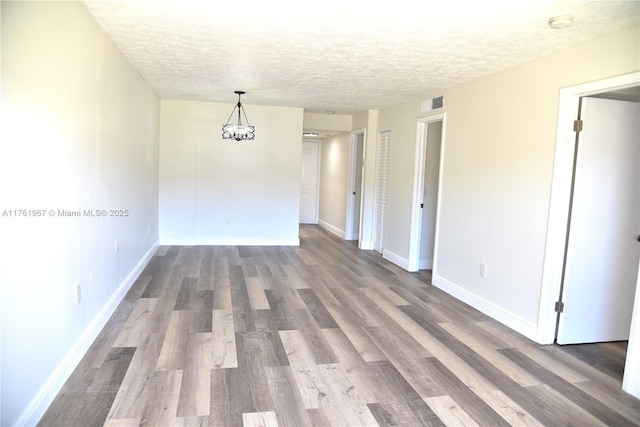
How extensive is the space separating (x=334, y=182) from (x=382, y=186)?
2404 millimetres

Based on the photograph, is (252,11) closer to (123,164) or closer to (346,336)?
(123,164)

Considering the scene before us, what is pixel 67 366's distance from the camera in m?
2.43

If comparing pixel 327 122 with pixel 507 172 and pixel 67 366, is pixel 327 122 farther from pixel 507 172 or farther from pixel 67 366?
pixel 67 366

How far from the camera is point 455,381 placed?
2.61 meters

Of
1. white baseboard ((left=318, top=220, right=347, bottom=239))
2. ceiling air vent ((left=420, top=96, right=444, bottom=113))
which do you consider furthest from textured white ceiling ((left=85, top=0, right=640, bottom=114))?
white baseboard ((left=318, top=220, right=347, bottom=239))

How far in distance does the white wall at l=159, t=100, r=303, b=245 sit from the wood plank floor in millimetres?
2404

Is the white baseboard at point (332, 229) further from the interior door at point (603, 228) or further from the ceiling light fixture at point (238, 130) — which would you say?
the interior door at point (603, 228)

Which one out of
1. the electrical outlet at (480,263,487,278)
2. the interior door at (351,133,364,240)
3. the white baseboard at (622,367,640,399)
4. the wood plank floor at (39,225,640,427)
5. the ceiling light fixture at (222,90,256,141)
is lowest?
the wood plank floor at (39,225,640,427)

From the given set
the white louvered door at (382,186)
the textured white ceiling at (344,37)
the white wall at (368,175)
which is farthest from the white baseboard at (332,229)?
the textured white ceiling at (344,37)

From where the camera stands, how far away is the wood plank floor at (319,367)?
2.22 metres

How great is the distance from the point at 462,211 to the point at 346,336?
2.01 metres

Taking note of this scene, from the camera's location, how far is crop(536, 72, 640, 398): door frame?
3.14m

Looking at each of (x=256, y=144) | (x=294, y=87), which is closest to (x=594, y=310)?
(x=294, y=87)

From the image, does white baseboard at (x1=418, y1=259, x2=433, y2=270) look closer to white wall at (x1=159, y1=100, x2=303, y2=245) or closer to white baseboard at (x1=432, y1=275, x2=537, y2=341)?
white baseboard at (x1=432, y1=275, x2=537, y2=341)
